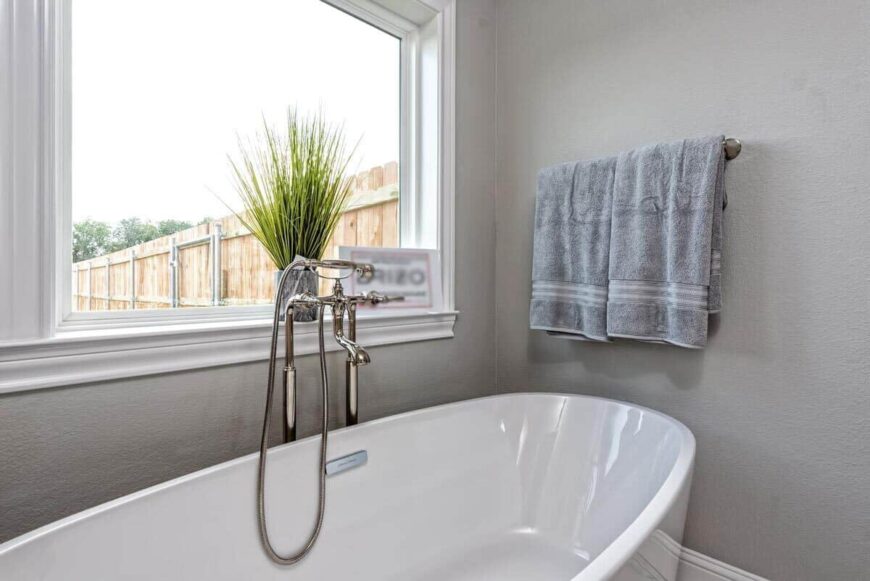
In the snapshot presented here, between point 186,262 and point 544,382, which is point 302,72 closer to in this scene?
point 186,262

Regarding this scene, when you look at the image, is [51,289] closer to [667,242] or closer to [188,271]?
[188,271]

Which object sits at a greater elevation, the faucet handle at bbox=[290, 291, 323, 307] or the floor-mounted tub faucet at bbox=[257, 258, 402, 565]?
the faucet handle at bbox=[290, 291, 323, 307]

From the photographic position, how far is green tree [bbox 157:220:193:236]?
135 centimetres

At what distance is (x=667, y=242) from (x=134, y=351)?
1.51m

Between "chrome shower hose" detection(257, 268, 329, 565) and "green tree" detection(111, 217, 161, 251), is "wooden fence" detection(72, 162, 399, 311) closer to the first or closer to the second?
"green tree" detection(111, 217, 161, 251)

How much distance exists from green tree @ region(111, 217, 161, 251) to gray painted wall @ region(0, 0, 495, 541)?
1.27 feet

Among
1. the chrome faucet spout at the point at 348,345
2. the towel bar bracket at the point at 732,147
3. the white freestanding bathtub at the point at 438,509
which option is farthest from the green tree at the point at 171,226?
the towel bar bracket at the point at 732,147

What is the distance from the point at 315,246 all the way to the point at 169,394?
1.92 feet

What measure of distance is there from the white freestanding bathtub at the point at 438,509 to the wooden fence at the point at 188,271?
55cm

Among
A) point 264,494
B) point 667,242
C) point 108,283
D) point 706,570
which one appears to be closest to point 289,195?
point 108,283

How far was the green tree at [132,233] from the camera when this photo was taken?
4.18ft

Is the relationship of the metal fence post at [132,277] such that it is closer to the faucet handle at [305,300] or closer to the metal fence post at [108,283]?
the metal fence post at [108,283]

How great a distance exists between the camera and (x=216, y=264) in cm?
148

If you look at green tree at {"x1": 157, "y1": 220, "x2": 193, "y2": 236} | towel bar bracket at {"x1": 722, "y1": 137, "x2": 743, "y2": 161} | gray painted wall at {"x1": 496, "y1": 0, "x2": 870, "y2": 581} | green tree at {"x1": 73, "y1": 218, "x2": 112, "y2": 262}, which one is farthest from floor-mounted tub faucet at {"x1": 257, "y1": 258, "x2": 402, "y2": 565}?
A: towel bar bracket at {"x1": 722, "y1": 137, "x2": 743, "y2": 161}
